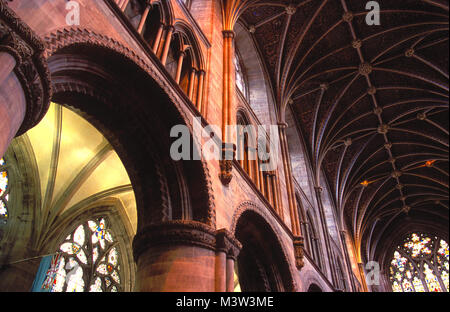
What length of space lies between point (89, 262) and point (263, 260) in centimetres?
485

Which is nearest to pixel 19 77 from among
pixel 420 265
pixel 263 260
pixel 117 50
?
pixel 117 50

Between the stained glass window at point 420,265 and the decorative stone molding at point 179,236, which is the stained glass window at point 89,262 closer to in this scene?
the decorative stone molding at point 179,236

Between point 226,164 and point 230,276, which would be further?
point 226,164

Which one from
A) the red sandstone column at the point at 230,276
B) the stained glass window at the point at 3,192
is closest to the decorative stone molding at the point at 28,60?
the red sandstone column at the point at 230,276

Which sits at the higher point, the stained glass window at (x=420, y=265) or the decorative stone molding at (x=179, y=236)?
the stained glass window at (x=420, y=265)

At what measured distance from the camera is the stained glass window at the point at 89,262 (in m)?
8.51

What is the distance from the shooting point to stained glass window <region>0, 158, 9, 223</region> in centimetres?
803

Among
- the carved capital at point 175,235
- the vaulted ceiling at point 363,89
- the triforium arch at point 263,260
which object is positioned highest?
the vaulted ceiling at point 363,89

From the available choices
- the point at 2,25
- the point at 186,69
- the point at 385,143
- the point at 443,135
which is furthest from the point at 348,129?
the point at 2,25

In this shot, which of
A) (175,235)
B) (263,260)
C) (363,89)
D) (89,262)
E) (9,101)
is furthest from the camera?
(363,89)

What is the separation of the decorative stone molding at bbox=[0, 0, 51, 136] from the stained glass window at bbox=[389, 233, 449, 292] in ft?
79.6

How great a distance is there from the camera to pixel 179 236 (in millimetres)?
4590

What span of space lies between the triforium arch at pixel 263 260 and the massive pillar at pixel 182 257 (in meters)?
2.71

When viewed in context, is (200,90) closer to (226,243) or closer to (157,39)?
(157,39)
